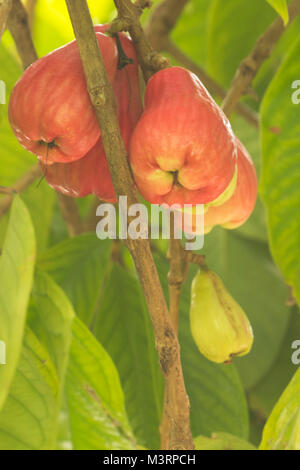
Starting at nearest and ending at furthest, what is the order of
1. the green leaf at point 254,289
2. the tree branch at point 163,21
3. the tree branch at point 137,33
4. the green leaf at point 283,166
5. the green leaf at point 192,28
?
1. the tree branch at point 137,33
2. the green leaf at point 283,166
3. the tree branch at point 163,21
4. the green leaf at point 254,289
5. the green leaf at point 192,28

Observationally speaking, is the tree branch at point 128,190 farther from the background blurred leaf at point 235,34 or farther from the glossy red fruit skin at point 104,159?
the background blurred leaf at point 235,34

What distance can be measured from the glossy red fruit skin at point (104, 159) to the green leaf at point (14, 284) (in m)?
0.09

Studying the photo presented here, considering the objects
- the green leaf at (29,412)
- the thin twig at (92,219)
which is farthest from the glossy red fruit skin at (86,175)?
the thin twig at (92,219)

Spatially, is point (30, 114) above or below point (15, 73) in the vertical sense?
below

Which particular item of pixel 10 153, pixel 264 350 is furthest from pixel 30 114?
pixel 264 350

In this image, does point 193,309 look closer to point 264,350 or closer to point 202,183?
point 202,183

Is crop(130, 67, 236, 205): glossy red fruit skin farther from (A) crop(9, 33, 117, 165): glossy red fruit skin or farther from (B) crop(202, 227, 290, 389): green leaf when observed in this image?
(B) crop(202, 227, 290, 389): green leaf

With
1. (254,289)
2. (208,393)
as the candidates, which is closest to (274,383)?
(254,289)

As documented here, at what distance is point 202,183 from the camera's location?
43 cm

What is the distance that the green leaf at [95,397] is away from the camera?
0.50 metres

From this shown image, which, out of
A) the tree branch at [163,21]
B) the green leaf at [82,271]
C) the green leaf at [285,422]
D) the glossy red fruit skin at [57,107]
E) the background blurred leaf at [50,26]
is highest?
the background blurred leaf at [50,26]

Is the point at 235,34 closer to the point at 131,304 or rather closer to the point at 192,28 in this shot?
the point at 192,28

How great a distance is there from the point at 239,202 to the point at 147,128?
0.12 m

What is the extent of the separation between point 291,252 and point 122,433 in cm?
23
